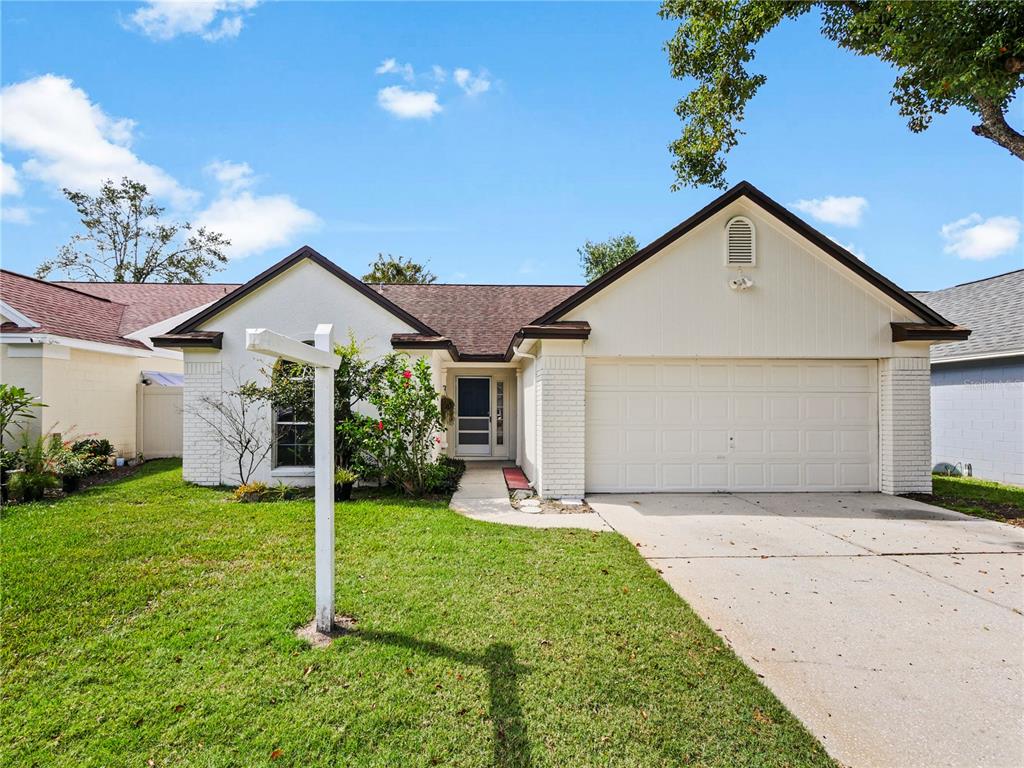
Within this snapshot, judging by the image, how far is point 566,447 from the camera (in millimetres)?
9094

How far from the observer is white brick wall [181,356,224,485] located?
9.85 meters

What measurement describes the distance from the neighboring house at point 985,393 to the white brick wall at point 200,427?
17.5 metres

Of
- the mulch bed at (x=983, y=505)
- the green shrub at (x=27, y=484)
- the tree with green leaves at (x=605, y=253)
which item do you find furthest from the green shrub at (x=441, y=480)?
the tree with green leaves at (x=605, y=253)

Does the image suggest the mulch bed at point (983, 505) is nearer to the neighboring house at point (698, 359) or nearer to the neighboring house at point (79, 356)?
the neighboring house at point (698, 359)

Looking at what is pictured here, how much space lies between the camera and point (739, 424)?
31.6 ft

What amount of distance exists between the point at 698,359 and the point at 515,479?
483 cm

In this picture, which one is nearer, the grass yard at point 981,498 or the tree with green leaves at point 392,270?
the grass yard at point 981,498

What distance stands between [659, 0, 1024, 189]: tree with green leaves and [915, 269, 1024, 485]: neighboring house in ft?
18.8

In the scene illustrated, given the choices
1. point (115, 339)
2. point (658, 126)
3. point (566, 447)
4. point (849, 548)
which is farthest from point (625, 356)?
point (115, 339)

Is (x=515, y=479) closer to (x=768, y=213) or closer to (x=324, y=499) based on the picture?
(x=324, y=499)

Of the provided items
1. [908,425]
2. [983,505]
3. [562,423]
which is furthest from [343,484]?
[983,505]

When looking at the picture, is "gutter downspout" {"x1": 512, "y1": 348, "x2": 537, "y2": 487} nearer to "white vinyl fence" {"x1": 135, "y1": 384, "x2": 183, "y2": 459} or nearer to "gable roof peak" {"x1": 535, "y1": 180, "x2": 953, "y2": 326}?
"gable roof peak" {"x1": 535, "y1": 180, "x2": 953, "y2": 326}

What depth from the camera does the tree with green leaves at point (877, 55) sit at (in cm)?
743

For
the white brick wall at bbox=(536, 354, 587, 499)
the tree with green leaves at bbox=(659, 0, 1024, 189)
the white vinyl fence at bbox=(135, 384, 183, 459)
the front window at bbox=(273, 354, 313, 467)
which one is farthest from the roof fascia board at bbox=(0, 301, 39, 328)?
the tree with green leaves at bbox=(659, 0, 1024, 189)
